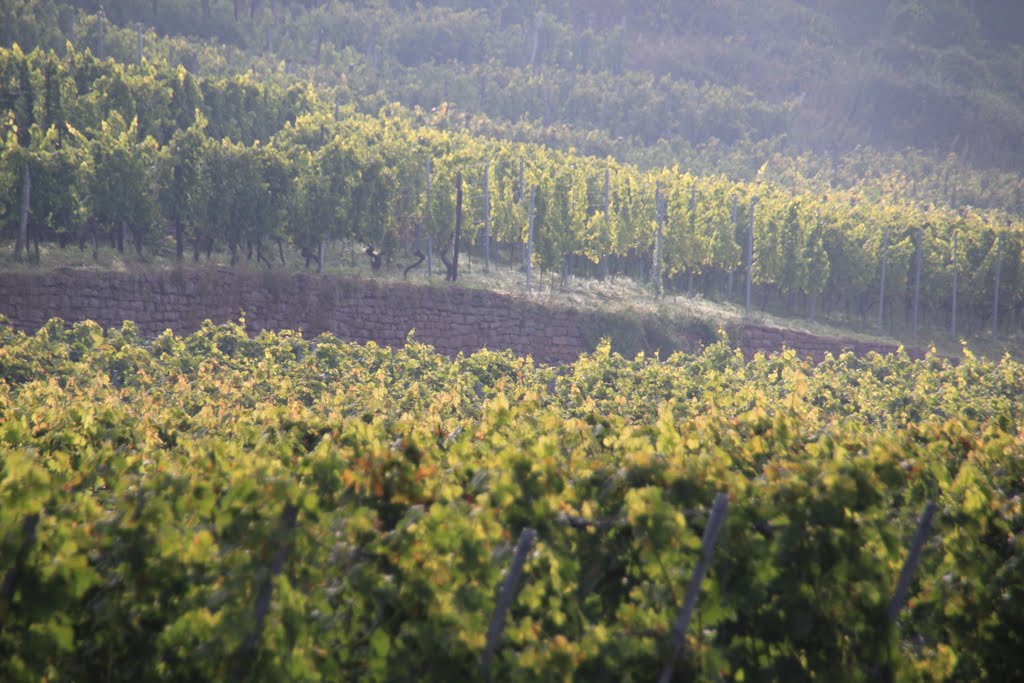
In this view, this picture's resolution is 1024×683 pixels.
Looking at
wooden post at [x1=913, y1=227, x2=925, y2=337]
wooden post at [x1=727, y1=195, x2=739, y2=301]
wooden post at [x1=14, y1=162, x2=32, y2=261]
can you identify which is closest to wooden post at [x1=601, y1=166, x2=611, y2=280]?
wooden post at [x1=727, y1=195, x2=739, y2=301]

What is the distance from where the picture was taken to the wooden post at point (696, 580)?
5.74 m

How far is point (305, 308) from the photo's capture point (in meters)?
39.0

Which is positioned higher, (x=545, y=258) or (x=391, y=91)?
(x=391, y=91)

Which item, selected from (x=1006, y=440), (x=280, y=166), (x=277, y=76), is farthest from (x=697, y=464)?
(x=277, y=76)

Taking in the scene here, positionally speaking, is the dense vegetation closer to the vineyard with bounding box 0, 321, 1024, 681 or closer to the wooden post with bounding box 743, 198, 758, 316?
the wooden post with bounding box 743, 198, 758, 316

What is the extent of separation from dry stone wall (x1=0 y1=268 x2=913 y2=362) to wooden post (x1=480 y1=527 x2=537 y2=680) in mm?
29555

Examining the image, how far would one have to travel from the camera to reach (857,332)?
186 ft

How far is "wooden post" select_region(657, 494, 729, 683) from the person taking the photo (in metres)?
5.74

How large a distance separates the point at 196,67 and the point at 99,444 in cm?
Result: 6483

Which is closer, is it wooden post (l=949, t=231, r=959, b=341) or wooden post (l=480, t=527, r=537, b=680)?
wooden post (l=480, t=527, r=537, b=680)

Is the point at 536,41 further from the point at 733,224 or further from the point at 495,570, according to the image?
the point at 495,570

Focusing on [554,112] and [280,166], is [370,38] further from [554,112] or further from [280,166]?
[280,166]

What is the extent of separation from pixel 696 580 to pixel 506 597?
104cm

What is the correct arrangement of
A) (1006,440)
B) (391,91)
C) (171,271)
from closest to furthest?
(1006,440), (171,271), (391,91)
